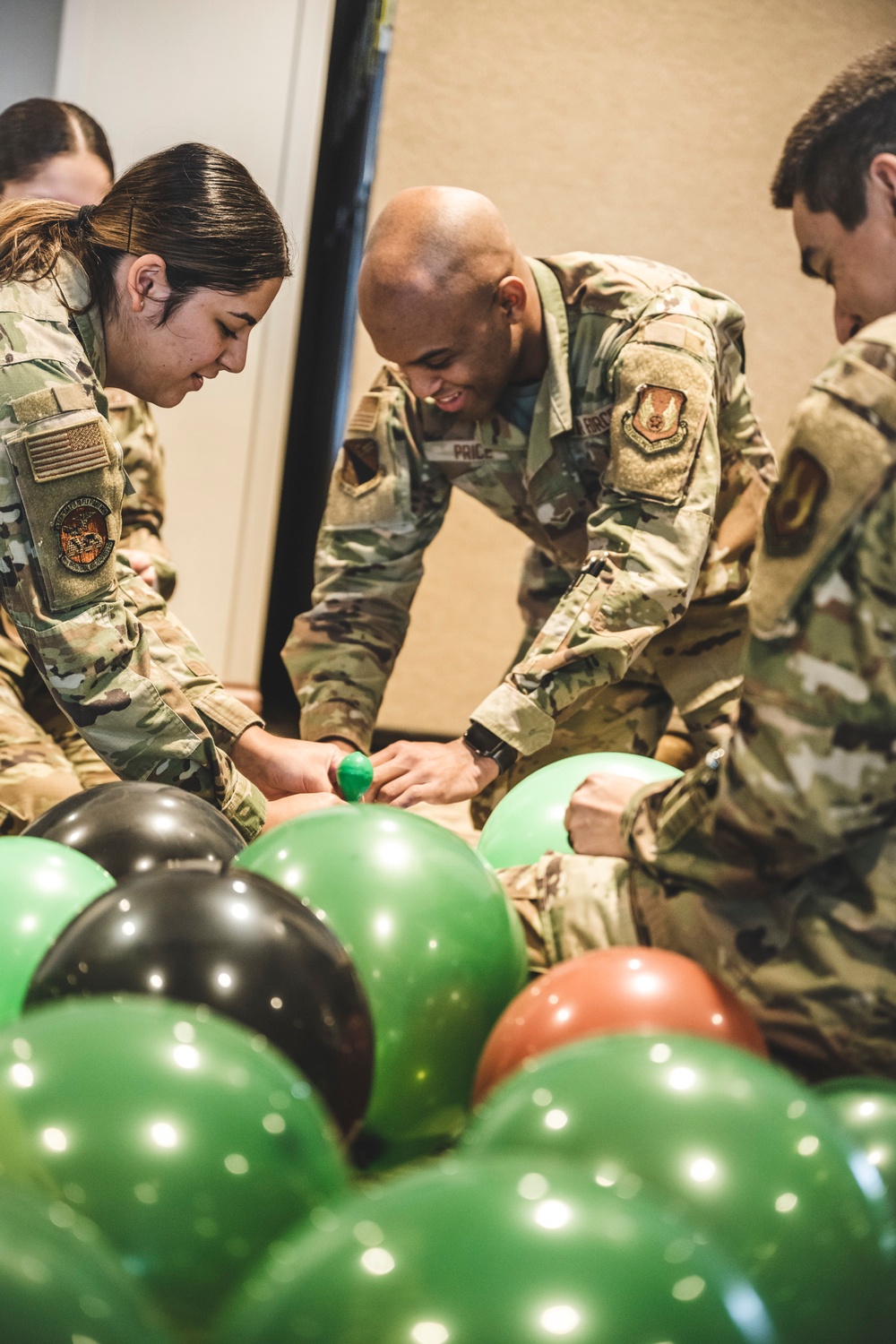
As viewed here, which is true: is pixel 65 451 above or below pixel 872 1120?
above

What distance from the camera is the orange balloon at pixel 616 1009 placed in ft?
3.67

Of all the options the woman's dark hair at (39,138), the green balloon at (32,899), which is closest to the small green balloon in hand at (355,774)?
the green balloon at (32,899)

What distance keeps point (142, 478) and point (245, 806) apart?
126 centimetres

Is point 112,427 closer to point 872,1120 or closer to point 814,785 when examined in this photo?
point 814,785

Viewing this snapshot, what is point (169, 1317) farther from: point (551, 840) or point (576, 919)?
point (551, 840)

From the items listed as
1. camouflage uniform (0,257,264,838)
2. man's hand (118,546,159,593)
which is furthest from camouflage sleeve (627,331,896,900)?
man's hand (118,546,159,593)

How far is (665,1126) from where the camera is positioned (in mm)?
869

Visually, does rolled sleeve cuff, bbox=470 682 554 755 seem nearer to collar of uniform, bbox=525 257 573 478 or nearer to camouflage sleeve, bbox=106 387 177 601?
collar of uniform, bbox=525 257 573 478

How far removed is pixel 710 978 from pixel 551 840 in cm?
66

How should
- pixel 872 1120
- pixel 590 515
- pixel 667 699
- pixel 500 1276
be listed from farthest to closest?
pixel 667 699, pixel 590 515, pixel 872 1120, pixel 500 1276

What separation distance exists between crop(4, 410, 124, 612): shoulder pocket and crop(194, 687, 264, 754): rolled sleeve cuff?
0.99 feet

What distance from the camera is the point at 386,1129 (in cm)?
125

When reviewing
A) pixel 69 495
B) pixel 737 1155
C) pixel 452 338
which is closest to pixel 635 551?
pixel 452 338

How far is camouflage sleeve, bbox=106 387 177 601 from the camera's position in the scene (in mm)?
2969
